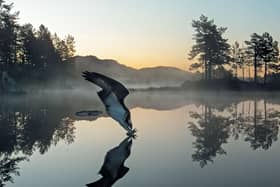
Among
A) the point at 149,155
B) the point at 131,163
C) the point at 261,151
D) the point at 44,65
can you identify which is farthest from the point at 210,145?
the point at 44,65

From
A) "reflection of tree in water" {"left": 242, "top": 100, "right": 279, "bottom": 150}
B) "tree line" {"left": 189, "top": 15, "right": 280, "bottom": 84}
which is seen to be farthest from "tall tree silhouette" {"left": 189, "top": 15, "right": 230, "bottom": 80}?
"reflection of tree in water" {"left": 242, "top": 100, "right": 279, "bottom": 150}

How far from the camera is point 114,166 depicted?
945cm

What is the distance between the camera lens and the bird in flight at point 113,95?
42.1ft

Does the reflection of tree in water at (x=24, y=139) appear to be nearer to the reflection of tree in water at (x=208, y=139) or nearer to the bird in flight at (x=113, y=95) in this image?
the bird in flight at (x=113, y=95)

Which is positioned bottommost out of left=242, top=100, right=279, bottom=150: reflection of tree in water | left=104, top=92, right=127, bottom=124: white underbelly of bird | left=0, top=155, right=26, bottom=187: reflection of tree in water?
left=0, top=155, right=26, bottom=187: reflection of tree in water

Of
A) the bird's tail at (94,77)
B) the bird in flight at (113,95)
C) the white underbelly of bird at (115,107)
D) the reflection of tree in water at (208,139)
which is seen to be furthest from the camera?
the white underbelly of bird at (115,107)

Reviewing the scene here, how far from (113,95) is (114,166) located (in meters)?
4.49

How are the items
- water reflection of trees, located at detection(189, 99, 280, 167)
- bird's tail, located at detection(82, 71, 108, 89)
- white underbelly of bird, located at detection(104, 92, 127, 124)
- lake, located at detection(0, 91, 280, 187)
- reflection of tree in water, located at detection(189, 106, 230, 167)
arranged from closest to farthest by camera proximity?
lake, located at detection(0, 91, 280, 187), reflection of tree in water, located at detection(189, 106, 230, 167), water reflection of trees, located at detection(189, 99, 280, 167), bird's tail, located at detection(82, 71, 108, 89), white underbelly of bird, located at detection(104, 92, 127, 124)

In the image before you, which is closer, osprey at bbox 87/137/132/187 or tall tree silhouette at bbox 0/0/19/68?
osprey at bbox 87/137/132/187

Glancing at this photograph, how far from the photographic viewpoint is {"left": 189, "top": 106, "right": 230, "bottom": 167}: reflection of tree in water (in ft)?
35.2

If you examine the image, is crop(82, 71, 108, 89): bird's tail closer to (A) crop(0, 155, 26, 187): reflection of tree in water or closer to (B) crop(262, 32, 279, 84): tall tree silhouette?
(A) crop(0, 155, 26, 187): reflection of tree in water

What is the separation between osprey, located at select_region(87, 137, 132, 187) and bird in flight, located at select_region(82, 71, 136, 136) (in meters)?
1.79

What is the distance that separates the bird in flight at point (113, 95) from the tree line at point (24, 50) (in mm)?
54728

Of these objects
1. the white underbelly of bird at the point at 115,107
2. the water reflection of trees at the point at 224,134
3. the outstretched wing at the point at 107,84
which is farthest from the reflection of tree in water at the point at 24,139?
the water reflection of trees at the point at 224,134
